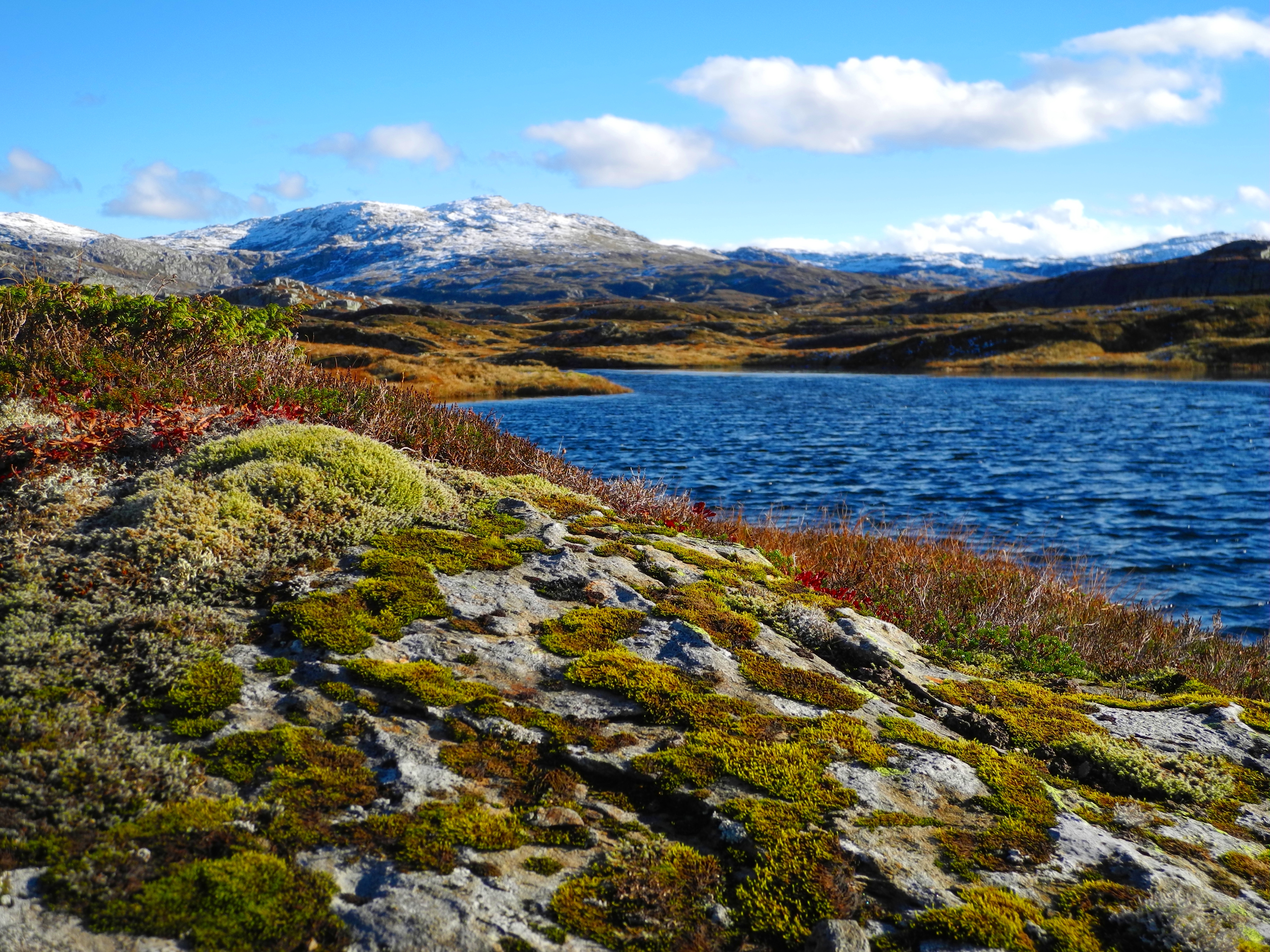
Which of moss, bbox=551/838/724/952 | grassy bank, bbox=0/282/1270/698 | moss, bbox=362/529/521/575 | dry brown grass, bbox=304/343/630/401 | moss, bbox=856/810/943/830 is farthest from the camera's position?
dry brown grass, bbox=304/343/630/401

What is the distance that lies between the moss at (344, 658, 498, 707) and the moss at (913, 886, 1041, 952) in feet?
8.51

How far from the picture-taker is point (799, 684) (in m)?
5.25

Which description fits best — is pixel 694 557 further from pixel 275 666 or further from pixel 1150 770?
pixel 275 666

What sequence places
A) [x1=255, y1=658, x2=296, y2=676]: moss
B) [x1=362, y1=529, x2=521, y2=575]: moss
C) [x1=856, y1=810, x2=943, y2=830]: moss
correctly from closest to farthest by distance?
[x1=856, y1=810, x2=943, y2=830]: moss < [x1=255, y1=658, x2=296, y2=676]: moss < [x1=362, y1=529, x2=521, y2=575]: moss

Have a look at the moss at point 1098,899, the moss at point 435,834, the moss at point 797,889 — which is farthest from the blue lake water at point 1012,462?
the moss at point 435,834

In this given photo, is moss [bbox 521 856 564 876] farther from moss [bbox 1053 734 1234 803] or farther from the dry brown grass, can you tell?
the dry brown grass

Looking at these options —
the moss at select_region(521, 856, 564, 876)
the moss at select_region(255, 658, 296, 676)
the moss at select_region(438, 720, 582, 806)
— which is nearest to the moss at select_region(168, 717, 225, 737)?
the moss at select_region(255, 658, 296, 676)

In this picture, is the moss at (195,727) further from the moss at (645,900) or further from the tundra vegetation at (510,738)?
the moss at (645,900)

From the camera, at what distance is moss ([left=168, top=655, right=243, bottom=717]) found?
417 cm

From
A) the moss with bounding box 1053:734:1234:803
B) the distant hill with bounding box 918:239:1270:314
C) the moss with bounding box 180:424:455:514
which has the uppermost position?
the distant hill with bounding box 918:239:1270:314

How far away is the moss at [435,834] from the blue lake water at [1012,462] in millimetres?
13612

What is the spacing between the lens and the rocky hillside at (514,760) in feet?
10.5

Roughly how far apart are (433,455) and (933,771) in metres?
8.66

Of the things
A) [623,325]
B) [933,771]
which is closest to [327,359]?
[933,771]
